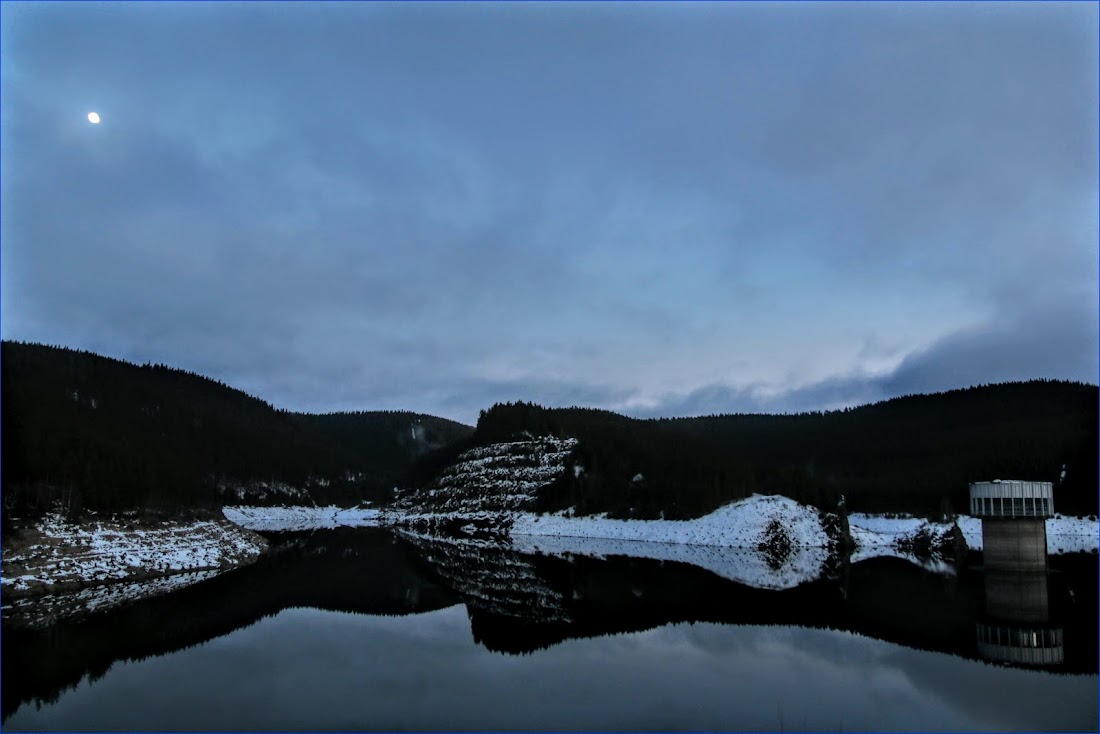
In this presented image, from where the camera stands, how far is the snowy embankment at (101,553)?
43156 mm

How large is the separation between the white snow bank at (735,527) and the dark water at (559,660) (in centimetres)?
3993

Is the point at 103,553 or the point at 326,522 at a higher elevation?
the point at 103,553

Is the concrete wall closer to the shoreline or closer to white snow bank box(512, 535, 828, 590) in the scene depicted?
white snow bank box(512, 535, 828, 590)

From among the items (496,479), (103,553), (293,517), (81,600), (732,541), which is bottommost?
(293,517)

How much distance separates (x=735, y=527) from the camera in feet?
304

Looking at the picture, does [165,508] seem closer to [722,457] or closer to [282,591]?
[282,591]

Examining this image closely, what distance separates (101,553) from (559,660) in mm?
39990

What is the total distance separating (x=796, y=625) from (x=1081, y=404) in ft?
571

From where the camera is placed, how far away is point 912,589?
4822cm

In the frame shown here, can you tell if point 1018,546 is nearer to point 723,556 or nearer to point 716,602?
point 723,556

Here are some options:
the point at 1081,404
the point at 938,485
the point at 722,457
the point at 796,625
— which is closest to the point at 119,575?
the point at 796,625

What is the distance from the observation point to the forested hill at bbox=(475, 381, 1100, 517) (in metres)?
115

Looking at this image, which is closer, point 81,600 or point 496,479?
point 81,600

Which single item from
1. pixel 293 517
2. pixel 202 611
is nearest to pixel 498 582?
pixel 202 611
